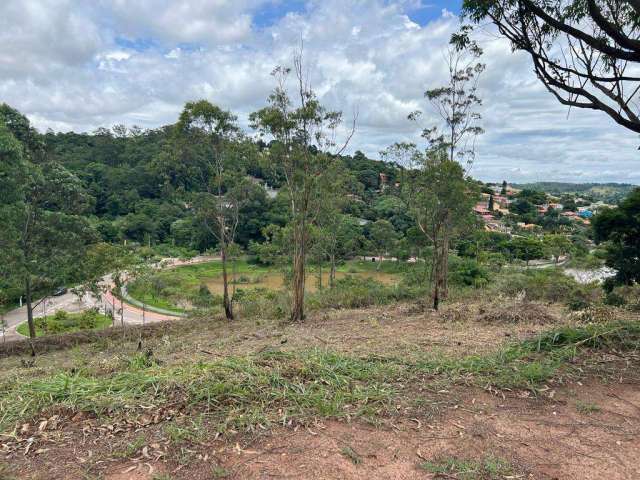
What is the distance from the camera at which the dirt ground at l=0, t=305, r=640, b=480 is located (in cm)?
239

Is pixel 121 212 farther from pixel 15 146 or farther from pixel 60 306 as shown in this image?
pixel 15 146

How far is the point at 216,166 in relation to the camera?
38.8ft

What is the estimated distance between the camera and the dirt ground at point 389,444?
2.39 meters

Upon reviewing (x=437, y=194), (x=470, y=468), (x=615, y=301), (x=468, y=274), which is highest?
(x=437, y=194)

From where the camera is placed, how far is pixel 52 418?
9.39 feet

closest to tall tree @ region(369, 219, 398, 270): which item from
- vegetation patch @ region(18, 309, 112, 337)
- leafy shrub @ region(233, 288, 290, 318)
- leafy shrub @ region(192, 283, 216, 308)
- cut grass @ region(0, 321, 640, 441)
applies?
leafy shrub @ region(192, 283, 216, 308)

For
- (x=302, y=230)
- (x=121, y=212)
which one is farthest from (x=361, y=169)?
(x=302, y=230)

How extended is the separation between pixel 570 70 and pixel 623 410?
3931 millimetres

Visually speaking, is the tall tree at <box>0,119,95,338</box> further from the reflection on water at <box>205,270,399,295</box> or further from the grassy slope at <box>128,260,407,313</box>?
the reflection on water at <box>205,270,399,295</box>

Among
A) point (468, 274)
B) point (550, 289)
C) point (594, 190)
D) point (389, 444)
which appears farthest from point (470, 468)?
point (594, 190)

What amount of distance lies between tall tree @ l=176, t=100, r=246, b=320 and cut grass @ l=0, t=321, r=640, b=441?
818 centimetres

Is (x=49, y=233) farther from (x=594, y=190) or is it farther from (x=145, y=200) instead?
(x=594, y=190)

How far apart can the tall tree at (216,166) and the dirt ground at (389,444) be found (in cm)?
919

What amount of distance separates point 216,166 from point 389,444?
10248mm
